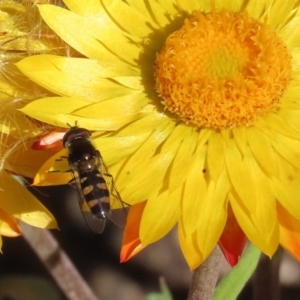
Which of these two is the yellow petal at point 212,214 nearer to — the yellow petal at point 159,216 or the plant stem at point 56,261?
the yellow petal at point 159,216

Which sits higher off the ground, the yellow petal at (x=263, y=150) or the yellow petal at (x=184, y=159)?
the yellow petal at (x=263, y=150)

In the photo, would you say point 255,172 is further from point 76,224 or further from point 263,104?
point 76,224

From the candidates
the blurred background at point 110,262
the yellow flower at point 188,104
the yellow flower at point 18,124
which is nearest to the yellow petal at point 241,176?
the yellow flower at point 188,104

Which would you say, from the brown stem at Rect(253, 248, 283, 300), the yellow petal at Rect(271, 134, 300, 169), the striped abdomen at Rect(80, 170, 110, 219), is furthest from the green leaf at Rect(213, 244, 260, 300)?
the striped abdomen at Rect(80, 170, 110, 219)

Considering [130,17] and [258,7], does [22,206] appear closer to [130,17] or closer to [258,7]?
[130,17]

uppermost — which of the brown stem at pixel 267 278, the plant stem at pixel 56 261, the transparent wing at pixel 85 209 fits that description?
the transparent wing at pixel 85 209

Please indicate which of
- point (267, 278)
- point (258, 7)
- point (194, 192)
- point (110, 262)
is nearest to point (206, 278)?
point (194, 192)

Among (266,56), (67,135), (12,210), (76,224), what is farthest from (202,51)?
(76,224)
